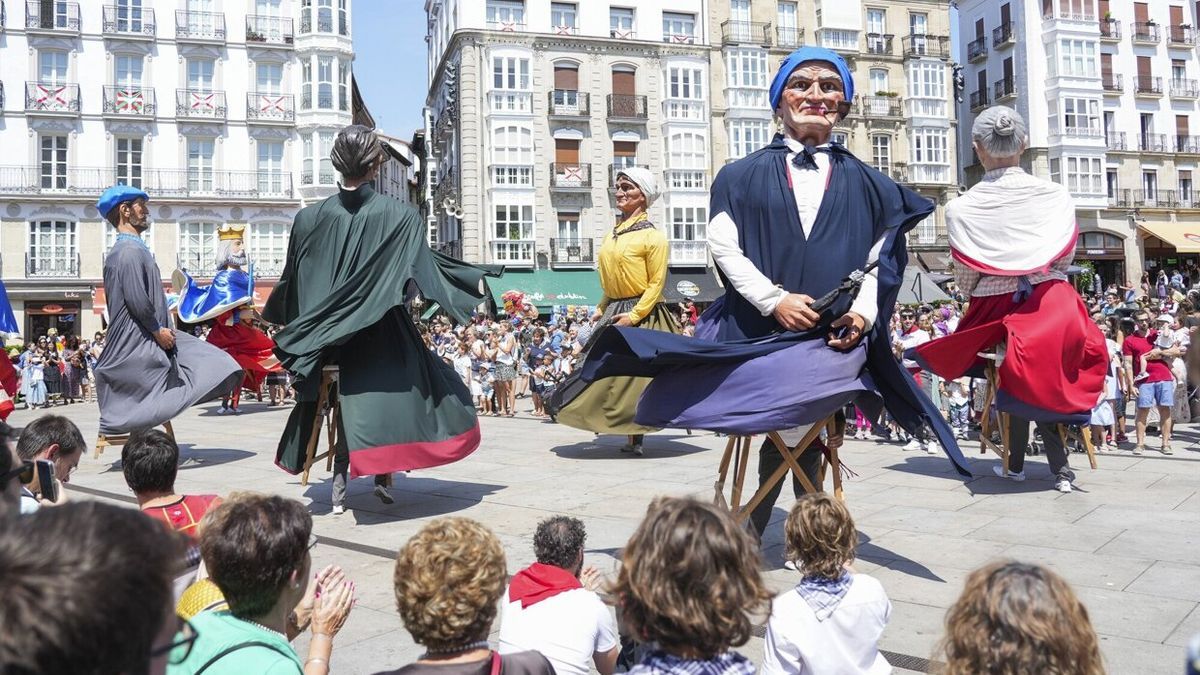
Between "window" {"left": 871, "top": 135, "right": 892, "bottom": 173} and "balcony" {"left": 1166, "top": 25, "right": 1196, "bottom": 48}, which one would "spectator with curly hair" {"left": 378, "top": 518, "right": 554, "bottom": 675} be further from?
"balcony" {"left": 1166, "top": 25, "right": 1196, "bottom": 48}

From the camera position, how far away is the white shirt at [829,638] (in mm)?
3082

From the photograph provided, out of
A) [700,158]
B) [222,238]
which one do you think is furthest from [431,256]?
[700,158]

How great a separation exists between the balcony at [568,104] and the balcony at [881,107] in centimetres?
1327

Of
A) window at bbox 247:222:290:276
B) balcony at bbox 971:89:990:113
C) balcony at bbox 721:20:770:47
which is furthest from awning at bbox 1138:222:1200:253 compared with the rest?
window at bbox 247:222:290:276

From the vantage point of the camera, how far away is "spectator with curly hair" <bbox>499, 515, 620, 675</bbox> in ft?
10.6

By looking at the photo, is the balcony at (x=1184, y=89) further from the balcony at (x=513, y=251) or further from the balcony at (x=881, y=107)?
the balcony at (x=513, y=251)

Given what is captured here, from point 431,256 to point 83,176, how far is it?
38.9m

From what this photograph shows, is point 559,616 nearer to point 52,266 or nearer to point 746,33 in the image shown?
point 52,266

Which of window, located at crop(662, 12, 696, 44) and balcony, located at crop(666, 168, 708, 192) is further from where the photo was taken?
window, located at crop(662, 12, 696, 44)

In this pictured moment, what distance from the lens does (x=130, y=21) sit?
4059cm

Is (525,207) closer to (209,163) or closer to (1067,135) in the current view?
(209,163)

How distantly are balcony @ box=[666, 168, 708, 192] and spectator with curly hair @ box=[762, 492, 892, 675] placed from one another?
135 feet

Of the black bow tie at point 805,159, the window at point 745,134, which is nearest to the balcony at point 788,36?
the window at point 745,134

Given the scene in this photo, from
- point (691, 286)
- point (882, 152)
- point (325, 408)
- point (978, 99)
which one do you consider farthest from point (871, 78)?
point (325, 408)
